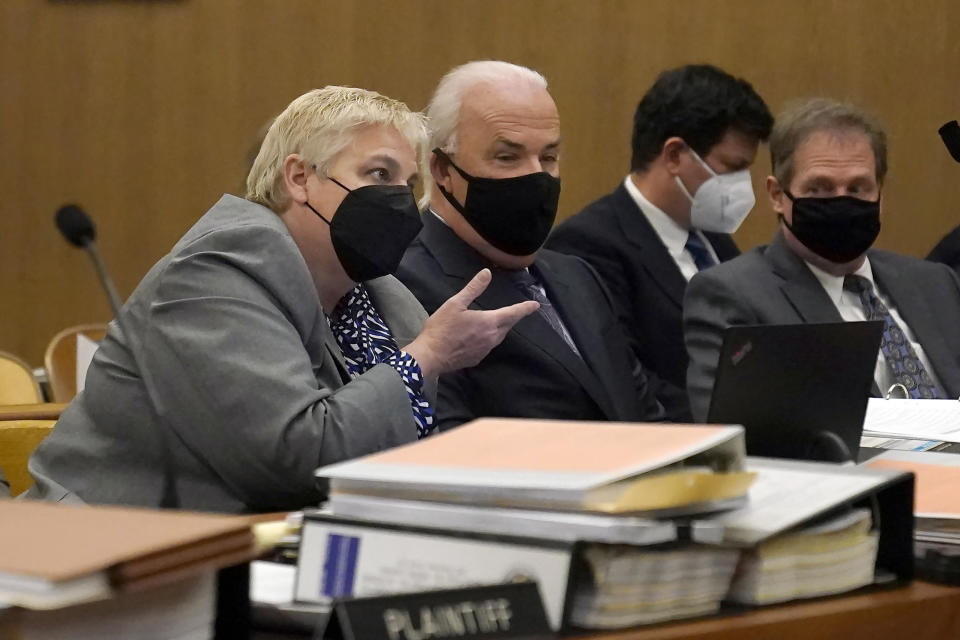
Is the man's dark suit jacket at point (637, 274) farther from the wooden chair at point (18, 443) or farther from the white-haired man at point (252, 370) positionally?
the wooden chair at point (18, 443)

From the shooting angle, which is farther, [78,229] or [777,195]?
[777,195]

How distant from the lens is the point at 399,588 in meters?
1.05

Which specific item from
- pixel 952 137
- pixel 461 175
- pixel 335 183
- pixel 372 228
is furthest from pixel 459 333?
pixel 952 137

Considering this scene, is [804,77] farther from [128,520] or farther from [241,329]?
[128,520]

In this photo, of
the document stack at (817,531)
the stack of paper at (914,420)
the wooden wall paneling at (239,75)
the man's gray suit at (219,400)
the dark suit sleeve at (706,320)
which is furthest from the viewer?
the wooden wall paneling at (239,75)

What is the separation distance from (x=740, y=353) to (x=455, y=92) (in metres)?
1.74

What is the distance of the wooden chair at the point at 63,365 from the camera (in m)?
3.60

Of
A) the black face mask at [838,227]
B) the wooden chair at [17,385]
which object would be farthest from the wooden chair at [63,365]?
the black face mask at [838,227]

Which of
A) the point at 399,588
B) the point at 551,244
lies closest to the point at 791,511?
the point at 399,588

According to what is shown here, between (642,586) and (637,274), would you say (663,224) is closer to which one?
(637,274)

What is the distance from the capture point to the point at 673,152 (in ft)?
13.5

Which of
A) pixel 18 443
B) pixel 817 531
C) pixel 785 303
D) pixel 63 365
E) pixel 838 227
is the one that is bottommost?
pixel 63 365

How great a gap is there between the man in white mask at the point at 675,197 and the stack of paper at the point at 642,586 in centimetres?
271

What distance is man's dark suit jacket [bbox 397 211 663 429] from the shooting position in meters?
2.82
